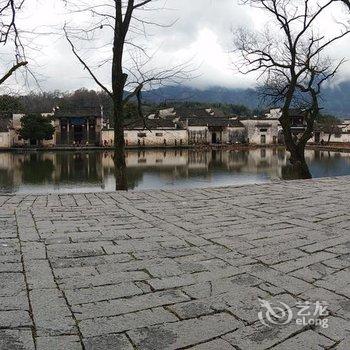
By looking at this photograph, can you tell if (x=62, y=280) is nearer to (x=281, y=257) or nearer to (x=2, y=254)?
(x=2, y=254)

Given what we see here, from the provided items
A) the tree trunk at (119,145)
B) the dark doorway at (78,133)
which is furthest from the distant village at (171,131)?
the tree trunk at (119,145)

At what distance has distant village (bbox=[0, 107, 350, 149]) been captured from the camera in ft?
162

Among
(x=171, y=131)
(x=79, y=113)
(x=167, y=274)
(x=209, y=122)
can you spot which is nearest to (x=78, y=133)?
(x=79, y=113)

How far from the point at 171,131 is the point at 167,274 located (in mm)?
50376

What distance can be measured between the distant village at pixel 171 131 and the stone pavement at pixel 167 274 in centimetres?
3970

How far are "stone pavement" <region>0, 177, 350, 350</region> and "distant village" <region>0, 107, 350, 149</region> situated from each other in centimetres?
3970

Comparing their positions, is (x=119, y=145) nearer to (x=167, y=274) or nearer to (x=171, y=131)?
(x=167, y=274)

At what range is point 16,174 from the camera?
858 inches

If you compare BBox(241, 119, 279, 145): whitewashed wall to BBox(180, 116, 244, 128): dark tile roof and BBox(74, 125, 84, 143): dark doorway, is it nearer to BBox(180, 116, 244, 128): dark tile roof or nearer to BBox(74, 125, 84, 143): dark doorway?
BBox(180, 116, 244, 128): dark tile roof

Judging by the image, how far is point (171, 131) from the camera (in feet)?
175

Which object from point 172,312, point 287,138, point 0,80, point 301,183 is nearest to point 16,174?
point 0,80

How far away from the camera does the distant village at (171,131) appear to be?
4950 centimetres

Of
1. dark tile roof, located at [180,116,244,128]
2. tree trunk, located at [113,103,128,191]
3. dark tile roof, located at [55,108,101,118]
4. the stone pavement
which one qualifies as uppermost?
dark tile roof, located at [55,108,101,118]

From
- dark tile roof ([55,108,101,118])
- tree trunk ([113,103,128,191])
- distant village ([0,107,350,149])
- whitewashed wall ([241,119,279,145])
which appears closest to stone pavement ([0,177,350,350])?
tree trunk ([113,103,128,191])
